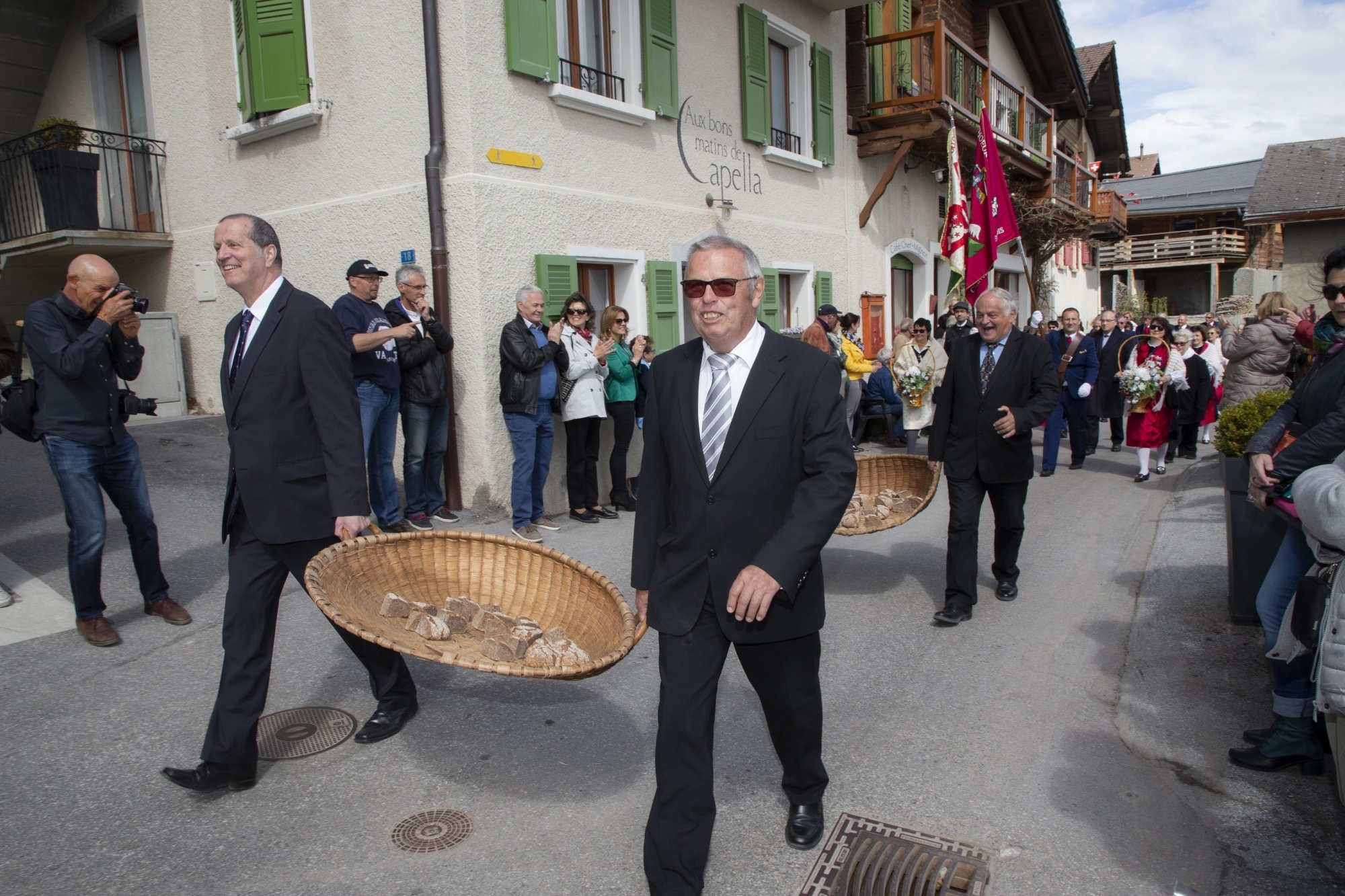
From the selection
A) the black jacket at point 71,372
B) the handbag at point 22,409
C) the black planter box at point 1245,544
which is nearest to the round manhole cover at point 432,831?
the black jacket at point 71,372

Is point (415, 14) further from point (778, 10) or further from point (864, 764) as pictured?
point (864, 764)

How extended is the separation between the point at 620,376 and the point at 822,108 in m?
6.42

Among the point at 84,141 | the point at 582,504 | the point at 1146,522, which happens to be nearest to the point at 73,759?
the point at 582,504

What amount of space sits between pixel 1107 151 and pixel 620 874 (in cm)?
3721

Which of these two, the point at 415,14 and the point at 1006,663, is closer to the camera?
the point at 1006,663

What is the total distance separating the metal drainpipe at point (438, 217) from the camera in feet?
24.8

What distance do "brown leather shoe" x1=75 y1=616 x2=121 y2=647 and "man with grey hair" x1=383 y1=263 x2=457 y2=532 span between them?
228 cm

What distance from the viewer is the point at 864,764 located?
11.9 feet

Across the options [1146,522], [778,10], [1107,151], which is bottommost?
[1146,522]

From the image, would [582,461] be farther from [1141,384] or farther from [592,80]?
[1141,384]

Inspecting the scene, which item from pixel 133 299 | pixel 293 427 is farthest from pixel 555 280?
pixel 293 427

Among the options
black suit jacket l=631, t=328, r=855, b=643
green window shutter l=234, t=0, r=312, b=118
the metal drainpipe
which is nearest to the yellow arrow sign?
the metal drainpipe

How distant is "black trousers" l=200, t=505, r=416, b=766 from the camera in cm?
334

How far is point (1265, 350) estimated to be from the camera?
8.89 m
